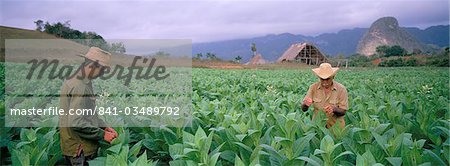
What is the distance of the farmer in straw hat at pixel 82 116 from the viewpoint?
9.48 ft

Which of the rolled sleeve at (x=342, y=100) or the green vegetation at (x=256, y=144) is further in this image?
the rolled sleeve at (x=342, y=100)

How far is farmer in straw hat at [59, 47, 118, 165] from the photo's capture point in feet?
9.48

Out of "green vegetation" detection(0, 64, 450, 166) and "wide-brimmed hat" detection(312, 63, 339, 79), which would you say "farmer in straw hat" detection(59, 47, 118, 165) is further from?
"wide-brimmed hat" detection(312, 63, 339, 79)

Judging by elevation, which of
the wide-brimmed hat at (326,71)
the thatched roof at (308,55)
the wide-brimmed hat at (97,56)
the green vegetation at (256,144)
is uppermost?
the thatched roof at (308,55)

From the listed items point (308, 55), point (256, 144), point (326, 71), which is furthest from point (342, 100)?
point (308, 55)

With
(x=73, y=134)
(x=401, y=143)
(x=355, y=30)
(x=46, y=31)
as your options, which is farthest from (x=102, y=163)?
(x=355, y=30)

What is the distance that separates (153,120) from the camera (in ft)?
13.0

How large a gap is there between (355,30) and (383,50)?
113796 millimetres

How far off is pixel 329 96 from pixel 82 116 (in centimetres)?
261

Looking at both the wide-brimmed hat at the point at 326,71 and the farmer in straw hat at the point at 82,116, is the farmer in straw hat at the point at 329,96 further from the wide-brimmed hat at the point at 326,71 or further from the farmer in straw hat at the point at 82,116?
the farmer in straw hat at the point at 82,116

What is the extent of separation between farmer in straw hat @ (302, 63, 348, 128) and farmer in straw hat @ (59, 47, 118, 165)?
7.40 ft

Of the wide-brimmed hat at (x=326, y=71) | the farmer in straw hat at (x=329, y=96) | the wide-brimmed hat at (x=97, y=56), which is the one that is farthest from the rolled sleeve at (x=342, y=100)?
the wide-brimmed hat at (x=97, y=56)

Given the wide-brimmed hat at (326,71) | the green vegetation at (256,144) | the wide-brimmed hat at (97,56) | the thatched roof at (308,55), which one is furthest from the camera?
the thatched roof at (308,55)

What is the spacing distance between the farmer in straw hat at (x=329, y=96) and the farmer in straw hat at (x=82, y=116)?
2.26 meters
